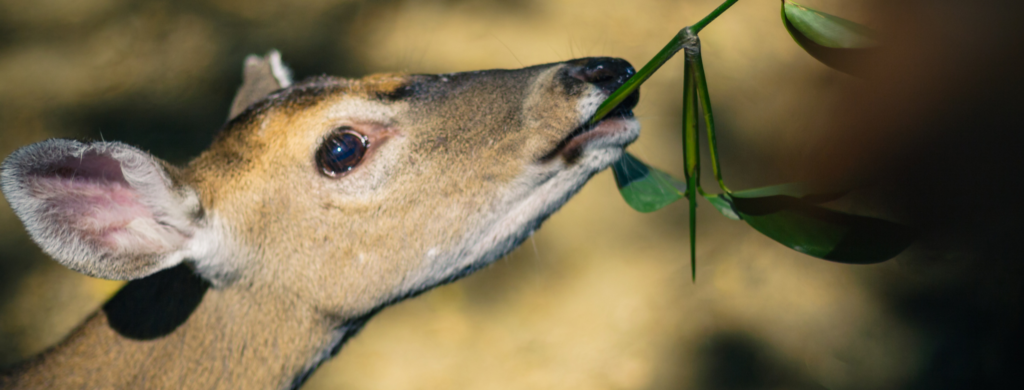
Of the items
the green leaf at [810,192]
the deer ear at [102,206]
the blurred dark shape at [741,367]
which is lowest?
the blurred dark shape at [741,367]

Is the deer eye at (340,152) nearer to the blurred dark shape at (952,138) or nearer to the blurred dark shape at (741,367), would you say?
the blurred dark shape at (952,138)

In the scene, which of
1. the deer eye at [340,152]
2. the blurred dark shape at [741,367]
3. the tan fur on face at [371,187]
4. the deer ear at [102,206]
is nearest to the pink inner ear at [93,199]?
the deer ear at [102,206]

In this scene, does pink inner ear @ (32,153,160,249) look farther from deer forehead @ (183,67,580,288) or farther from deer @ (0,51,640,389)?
deer forehead @ (183,67,580,288)

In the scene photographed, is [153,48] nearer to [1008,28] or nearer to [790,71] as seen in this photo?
[790,71]

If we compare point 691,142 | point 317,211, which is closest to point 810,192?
point 691,142

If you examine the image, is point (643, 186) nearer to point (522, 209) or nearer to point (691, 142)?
point (522, 209)

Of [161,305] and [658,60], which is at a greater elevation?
[658,60]
